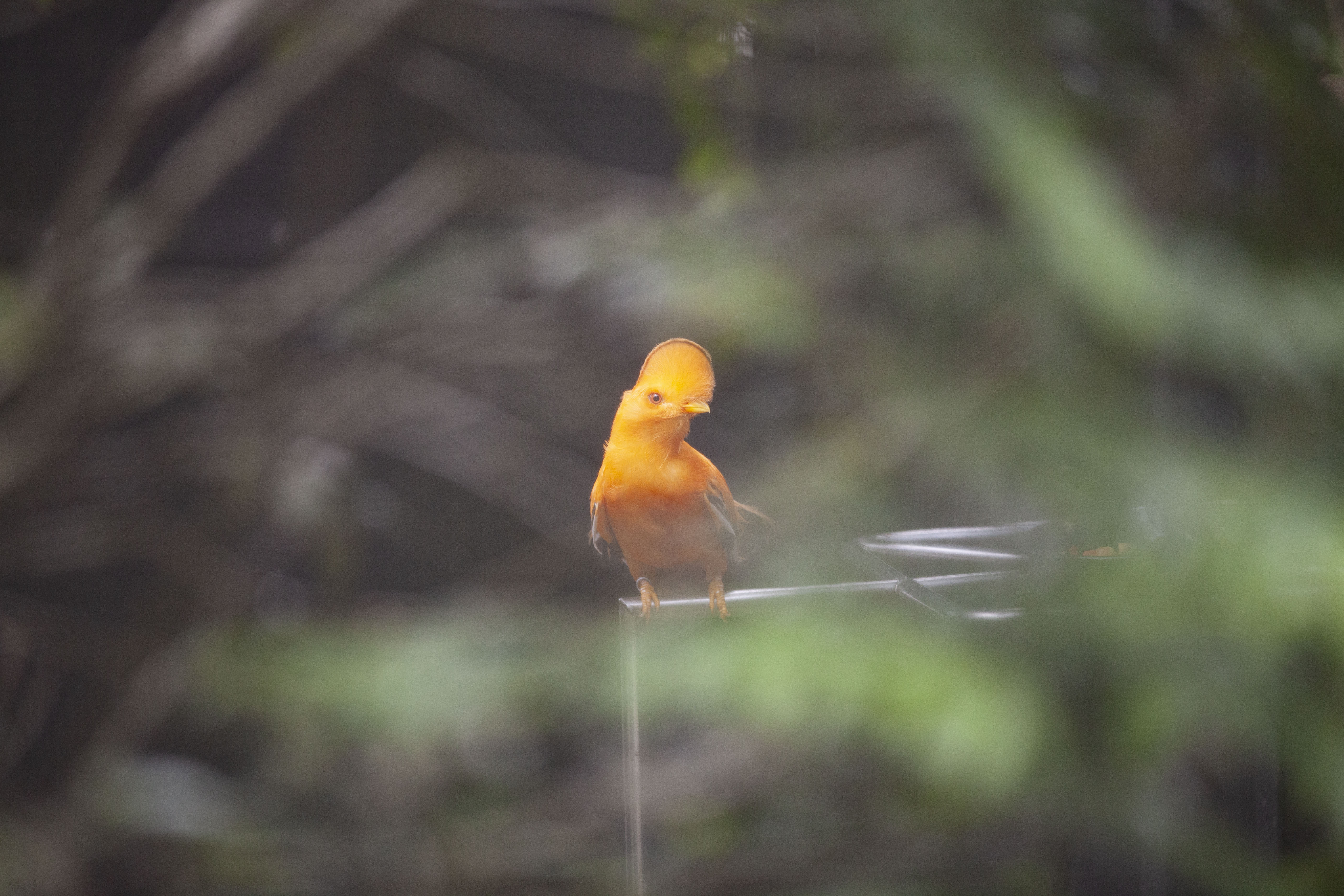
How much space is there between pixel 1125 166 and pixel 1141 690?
290mm

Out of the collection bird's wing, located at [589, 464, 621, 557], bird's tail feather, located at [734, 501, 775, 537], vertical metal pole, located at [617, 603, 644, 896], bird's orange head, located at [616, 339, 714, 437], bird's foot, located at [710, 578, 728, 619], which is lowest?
vertical metal pole, located at [617, 603, 644, 896]

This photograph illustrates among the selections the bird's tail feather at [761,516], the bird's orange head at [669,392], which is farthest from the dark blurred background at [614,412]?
the bird's orange head at [669,392]

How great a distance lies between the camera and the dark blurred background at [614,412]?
42cm

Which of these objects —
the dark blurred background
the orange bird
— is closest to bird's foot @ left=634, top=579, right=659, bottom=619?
the orange bird

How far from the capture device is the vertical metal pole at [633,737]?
240 millimetres

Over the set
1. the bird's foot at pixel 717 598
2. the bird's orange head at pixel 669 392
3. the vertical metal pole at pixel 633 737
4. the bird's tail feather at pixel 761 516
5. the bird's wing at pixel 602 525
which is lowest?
the vertical metal pole at pixel 633 737

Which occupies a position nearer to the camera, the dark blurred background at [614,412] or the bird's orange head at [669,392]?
the bird's orange head at [669,392]

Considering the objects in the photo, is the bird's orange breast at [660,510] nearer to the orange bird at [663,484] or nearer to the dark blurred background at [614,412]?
the orange bird at [663,484]

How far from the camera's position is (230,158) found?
0.55m

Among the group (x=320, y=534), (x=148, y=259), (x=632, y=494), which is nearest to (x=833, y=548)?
(x=632, y=494)

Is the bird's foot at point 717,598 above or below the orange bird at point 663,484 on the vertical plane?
below

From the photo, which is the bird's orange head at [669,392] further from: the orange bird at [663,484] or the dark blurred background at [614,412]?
the dark blurred background at [614,412]

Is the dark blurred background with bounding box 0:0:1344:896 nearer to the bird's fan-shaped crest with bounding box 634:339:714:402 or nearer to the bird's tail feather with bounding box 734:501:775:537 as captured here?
the bird's tail feather with bounding box 734:501:775:537

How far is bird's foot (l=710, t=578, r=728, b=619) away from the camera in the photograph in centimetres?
24
